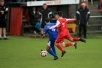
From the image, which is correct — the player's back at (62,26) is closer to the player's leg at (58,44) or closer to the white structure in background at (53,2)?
the player's leg at (58,44)

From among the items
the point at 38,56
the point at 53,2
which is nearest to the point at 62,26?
the point at 38,56

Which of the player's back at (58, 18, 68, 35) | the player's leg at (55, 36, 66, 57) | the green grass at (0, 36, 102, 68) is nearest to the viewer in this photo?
the green grass at (0, 36, 102, 68)

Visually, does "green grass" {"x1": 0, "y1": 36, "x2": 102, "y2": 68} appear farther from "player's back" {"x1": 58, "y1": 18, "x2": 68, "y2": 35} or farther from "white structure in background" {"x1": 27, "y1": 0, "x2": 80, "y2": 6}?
"white structure in background" {"x1": 27, "y1": 0, "x2": 80, "y2": 6}

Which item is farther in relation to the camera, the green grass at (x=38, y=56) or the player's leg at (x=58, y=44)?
the player's leg at (x=58, y=44)

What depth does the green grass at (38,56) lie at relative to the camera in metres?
13.5

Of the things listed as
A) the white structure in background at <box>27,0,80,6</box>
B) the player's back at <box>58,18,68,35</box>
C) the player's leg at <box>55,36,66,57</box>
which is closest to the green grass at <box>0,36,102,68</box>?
the player's leg at <box>55,36,66,57</box>

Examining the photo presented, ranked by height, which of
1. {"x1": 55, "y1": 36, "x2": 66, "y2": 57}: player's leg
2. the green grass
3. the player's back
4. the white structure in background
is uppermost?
the white structure in background

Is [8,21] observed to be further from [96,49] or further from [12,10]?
[96,49]

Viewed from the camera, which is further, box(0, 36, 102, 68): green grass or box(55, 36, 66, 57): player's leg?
box(55, 36, 66, 57): player's leg

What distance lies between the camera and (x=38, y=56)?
53.4ft

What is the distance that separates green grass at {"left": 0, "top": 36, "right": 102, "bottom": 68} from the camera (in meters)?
13.5

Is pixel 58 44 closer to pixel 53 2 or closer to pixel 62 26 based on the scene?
pixel 62 26

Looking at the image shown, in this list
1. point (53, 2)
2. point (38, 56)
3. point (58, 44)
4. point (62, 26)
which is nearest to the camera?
point (58, 44)

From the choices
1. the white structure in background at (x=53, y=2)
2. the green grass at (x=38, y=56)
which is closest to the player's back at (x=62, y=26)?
the green grass at (x=38, y=56)
